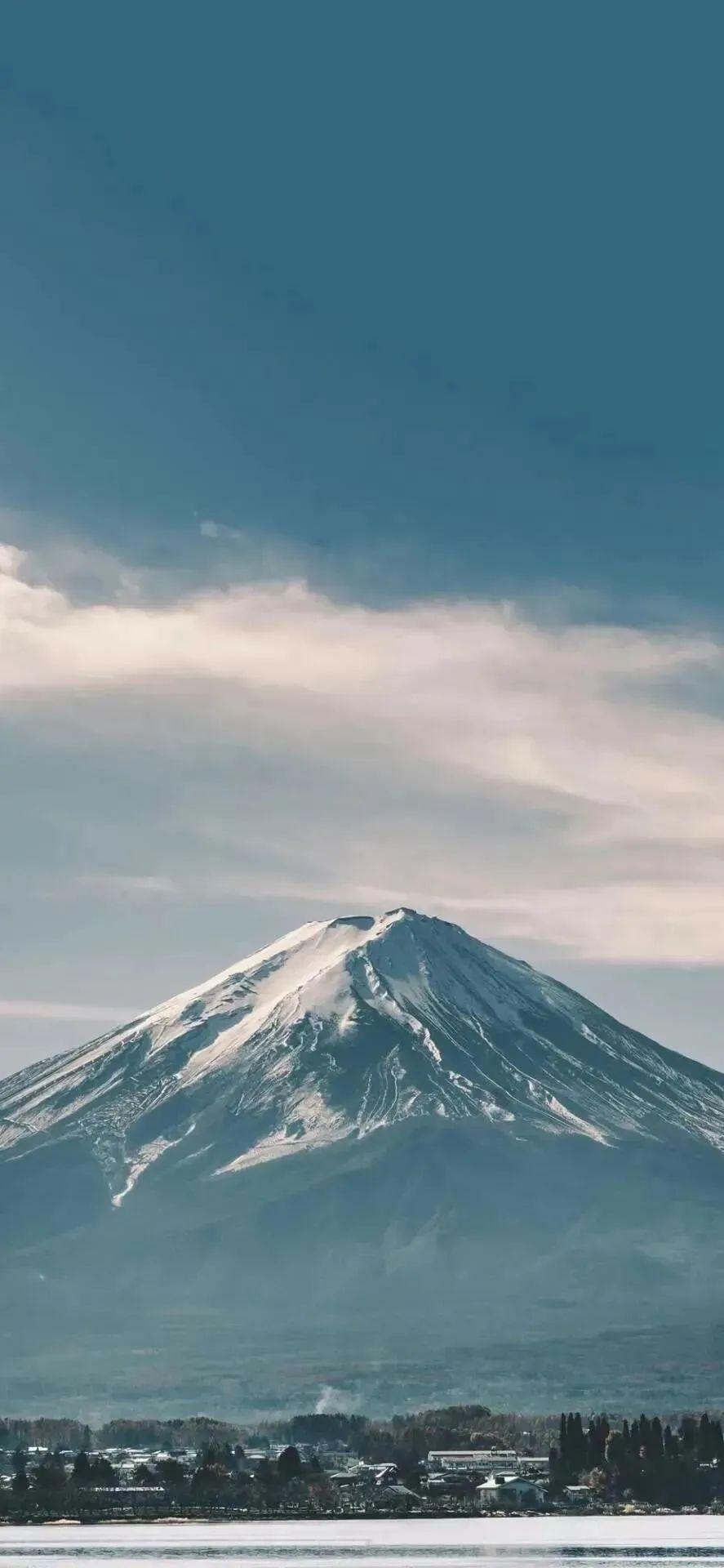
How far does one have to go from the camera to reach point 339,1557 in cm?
13350

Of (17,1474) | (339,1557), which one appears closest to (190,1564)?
(339,1557)

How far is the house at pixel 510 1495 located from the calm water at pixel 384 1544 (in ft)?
22.5

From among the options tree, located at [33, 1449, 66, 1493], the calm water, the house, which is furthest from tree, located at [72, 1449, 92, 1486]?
the house

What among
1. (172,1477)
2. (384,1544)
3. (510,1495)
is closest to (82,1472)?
(172,1477)

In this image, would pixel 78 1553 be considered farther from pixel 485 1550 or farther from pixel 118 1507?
pixel 118 1507

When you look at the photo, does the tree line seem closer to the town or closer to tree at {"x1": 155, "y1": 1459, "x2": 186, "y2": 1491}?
the town

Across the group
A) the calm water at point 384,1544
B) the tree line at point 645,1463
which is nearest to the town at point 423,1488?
the tree line at point 645,1463

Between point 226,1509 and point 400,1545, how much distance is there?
4405 centimetres

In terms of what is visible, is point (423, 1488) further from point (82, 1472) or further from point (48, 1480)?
point (48, 1480)

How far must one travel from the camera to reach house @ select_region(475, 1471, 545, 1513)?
591ft

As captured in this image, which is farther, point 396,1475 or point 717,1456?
point 396,1475

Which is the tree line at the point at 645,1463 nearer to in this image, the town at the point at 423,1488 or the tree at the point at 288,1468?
the town at the point at 423,1488

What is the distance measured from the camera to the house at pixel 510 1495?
18012cm

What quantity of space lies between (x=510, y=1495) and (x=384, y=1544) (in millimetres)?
39439
